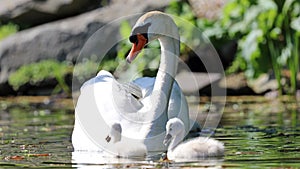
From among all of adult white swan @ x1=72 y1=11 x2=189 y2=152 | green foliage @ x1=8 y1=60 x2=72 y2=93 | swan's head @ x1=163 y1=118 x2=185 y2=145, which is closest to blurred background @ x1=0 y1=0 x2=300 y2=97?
green foliage @ x1=8 y1=60 x2=72 y2=93

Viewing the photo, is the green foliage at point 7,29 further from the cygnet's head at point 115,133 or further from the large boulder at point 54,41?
the cygnet's head at point 115,133

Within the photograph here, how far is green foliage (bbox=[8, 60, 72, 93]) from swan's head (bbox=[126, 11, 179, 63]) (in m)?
8.46

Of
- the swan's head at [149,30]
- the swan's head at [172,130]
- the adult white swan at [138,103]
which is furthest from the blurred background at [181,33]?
the swan's head at [172,130]

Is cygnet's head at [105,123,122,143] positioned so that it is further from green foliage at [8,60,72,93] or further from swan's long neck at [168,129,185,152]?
green foliage at [8,60,72,93]

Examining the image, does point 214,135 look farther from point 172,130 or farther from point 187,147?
point 187,147

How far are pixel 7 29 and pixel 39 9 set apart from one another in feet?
2.86

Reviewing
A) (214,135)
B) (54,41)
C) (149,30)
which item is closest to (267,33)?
(54,41)

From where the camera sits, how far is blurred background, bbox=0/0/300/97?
14227 mm

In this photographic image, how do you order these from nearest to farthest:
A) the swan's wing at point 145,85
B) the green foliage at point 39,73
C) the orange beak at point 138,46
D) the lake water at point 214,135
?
the lake water at point 214,135
the orange beak at point 138,46
the swan's wing at point 145,85
the green foliage at point 39,73

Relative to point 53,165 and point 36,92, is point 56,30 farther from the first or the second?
point 53,165

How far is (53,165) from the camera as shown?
665cm

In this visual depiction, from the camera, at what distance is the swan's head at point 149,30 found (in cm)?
778

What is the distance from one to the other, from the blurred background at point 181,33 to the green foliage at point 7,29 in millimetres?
20

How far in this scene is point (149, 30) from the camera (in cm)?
794
